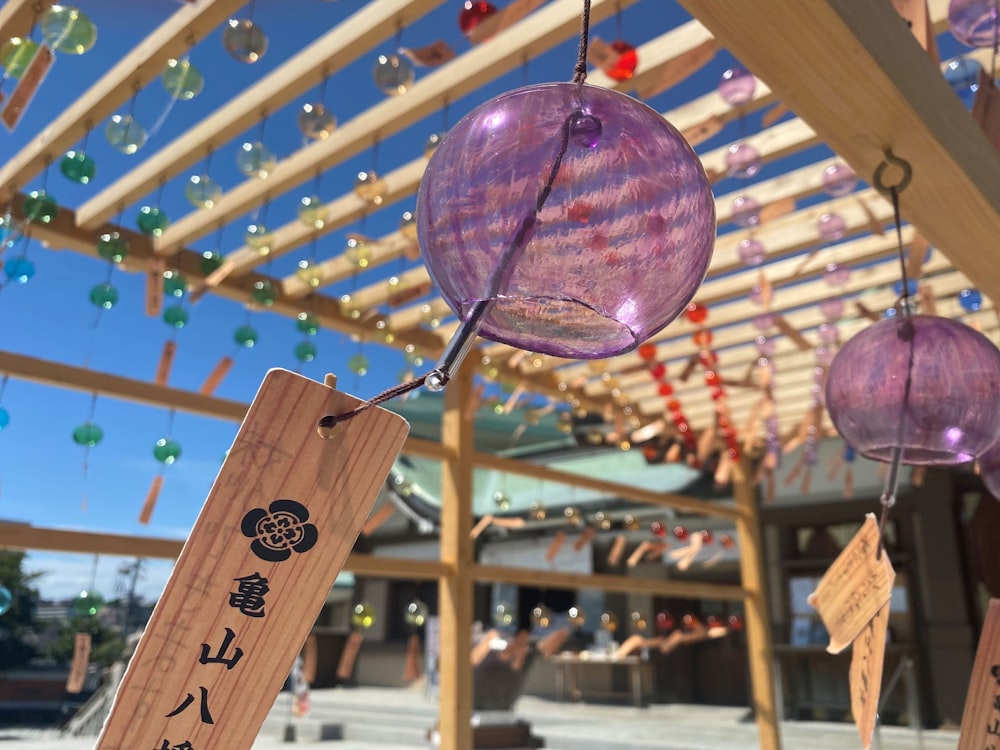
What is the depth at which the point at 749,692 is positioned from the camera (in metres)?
6.98

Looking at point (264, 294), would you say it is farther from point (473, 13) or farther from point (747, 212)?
point (747, 212)

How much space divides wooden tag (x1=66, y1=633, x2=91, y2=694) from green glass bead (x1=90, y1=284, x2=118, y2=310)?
993 millimetres

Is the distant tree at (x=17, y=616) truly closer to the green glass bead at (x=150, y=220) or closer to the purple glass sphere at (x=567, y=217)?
the green glass bead at (x=150, y=220)

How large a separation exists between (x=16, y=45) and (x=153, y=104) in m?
0.57

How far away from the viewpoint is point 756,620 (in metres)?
4.30

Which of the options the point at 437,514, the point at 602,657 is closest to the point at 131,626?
the point at 437,514

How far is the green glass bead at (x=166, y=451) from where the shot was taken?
2.21m

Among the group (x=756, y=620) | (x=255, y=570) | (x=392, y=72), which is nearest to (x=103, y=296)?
(x=392, y=72)

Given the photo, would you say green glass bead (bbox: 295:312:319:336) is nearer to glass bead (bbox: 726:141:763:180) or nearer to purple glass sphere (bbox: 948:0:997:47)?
glass bead (bbox: 726:141:763:180)

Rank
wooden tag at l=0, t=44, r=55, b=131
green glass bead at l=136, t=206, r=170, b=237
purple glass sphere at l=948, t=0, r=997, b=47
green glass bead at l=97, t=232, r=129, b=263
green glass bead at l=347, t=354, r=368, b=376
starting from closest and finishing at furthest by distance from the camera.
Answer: purple glass sphere at l=948, t=0, r=997, b=47 → wooden tag at l=0, t=44, r=55, b=131 → green glass bead at l=136, t=206, r=170, b=237 → green glass bead at l=97, t=232, r=129, b=263 → green glass bead at l=347, t=354, r=368, b=376

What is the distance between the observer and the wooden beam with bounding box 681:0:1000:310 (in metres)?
0.79

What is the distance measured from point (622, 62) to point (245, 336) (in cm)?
140

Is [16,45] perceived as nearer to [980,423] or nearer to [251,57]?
[251,57]

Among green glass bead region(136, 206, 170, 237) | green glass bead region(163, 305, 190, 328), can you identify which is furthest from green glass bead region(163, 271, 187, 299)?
green glass bead region(136, 206, 170, 237)
